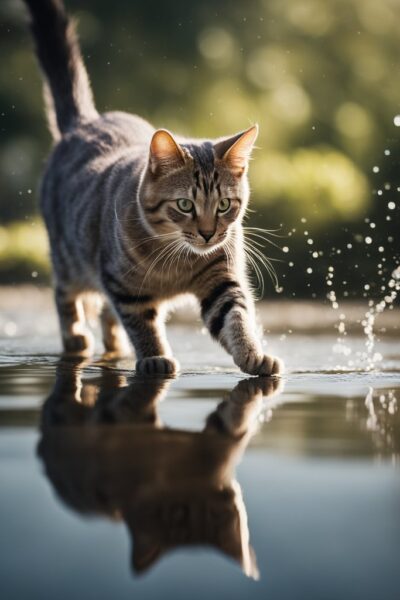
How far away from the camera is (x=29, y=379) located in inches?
83.7

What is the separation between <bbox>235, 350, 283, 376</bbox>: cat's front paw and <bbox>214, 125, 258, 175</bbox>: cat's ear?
1.55ft

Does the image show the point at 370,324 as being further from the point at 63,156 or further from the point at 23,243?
the point at 23,243

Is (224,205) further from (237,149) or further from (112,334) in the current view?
(112,334)

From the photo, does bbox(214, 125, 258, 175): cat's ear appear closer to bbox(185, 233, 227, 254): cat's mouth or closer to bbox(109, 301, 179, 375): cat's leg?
bbox(185, 233, 227, 254): cat's mouth

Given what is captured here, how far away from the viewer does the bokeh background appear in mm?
6441

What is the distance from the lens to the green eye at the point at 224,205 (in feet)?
7.43

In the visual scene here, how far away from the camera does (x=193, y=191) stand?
88.0 inches

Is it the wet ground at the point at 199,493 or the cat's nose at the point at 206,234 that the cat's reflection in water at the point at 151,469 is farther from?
the cat's nose at the point at 206,234

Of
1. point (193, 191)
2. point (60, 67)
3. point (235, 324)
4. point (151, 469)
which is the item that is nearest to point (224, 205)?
point (193, 191)

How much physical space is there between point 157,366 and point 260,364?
0.24 metres

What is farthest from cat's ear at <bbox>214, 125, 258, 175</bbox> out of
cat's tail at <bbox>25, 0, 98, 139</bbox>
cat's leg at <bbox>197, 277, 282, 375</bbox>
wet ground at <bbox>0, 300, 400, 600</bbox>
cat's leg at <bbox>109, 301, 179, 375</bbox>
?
cat's tail at <bbox>25, 0, 98, 139</bbox>

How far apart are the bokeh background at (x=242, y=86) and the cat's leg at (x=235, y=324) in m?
3.93

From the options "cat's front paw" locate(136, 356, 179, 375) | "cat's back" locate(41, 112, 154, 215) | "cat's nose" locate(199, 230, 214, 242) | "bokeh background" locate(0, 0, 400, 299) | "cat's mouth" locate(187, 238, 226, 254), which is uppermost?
"bokeh background" locate(0, 0, 400, 299)

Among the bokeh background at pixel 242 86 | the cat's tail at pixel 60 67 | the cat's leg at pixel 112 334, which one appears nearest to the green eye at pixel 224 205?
the cat's leg at pixel 112 334
